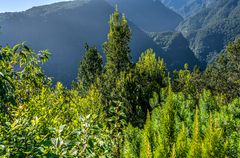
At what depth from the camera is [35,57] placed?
5.82 m

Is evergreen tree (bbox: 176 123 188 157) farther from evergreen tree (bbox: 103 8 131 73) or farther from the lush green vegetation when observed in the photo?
evergreen tree (bbox: 103 8 131 73)

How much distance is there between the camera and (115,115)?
741 centimetres

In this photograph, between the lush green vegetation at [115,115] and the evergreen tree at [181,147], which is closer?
the lush green vegetation at [115,115]

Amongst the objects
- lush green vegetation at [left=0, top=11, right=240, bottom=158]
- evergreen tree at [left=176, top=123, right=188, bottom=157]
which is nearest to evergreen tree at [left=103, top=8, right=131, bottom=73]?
lush green vegetation at [left=0, top=11, right=240, bottom=158]

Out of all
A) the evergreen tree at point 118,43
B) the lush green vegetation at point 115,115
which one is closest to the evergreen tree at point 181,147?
the lush green vegetation at point 115,115

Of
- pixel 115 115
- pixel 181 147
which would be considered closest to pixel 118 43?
pixel 115 115

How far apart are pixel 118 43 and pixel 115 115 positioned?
23844mm

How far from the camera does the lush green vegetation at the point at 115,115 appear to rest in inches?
175

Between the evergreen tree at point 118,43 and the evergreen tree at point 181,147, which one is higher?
the evergreen tree at point 118,43

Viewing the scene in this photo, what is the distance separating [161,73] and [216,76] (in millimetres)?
42888

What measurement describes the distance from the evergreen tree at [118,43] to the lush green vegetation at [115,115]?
0.30ft

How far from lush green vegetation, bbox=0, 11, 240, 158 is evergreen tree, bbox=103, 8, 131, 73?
0.30 feet

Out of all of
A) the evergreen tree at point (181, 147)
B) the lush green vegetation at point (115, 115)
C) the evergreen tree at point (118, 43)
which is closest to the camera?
the lush green vegetation at point (115, 115)

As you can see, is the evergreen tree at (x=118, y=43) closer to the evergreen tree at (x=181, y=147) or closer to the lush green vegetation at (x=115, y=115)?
the lush green vegetation at (x=115, y=115)
